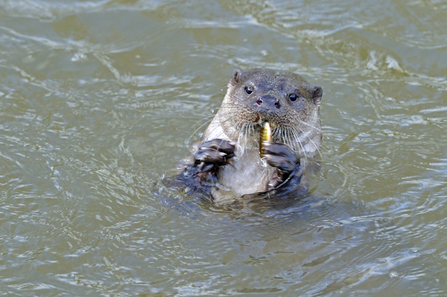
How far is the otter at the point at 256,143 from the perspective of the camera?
4652mm

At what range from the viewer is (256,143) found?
A: 16.0 feet

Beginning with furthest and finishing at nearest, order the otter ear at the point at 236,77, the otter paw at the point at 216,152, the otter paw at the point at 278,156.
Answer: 1. the otter ear at the point at 236,77
2. the otter paw at the point at 216,152
3. the otter paw at the point at 278,156

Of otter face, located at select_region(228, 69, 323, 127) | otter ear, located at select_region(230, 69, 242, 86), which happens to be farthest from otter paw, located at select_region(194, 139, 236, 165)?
otter ear, located at select_region(230, 69, 242, 86)

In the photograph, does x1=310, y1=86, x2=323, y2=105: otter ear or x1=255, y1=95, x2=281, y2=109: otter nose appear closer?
x1=255, y1=95, x2=281, y2=109: otter nose

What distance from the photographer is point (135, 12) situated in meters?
7.69

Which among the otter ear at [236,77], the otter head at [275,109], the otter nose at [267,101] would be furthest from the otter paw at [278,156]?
the otter ear at [236,77]

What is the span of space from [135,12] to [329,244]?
4081 mm

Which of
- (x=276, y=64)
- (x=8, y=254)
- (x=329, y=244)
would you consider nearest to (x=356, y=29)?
(x=276, y=64)

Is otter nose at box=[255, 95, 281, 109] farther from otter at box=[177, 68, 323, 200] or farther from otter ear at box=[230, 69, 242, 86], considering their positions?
otter ear at box=[230, 69, 242, 86]

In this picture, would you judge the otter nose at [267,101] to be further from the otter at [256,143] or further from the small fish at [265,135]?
the small fish at [265,135]

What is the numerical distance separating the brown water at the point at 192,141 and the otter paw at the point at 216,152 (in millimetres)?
346

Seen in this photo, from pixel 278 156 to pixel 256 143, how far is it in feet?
0.97

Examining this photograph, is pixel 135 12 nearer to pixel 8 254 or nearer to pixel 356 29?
pixel 356 29

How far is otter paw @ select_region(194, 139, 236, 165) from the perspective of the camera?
477cm
